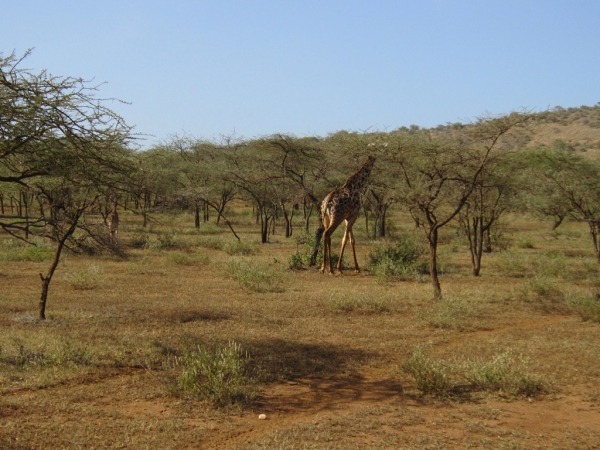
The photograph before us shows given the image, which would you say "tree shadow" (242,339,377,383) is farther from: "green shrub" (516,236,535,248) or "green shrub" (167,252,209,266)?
"green shrub" (516,236,535,248)

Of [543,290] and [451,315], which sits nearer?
[451,315]

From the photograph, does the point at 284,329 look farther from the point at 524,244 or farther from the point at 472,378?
Result: the point at 524,244

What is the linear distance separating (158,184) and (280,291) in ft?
56.3

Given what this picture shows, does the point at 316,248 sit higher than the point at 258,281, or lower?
higher

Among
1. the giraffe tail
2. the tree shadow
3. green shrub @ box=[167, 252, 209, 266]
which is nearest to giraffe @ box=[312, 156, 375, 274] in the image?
the giraffe tail

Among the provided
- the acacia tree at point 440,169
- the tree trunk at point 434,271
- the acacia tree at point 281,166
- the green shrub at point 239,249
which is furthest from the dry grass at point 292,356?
the acacia tree at point 281,166

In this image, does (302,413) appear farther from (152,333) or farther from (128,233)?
(128,233)

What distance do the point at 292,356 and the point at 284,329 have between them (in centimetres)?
147

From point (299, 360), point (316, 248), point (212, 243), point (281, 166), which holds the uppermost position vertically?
point (281, 166)

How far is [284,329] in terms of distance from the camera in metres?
9.10

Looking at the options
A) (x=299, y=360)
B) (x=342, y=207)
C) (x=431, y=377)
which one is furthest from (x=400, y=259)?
(x=431, y=377)

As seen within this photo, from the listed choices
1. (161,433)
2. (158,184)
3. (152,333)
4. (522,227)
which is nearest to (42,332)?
(152,333)

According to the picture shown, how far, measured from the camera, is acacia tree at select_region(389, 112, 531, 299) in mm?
10992

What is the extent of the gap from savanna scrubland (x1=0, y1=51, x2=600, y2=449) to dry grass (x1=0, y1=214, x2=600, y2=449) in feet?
0.10
